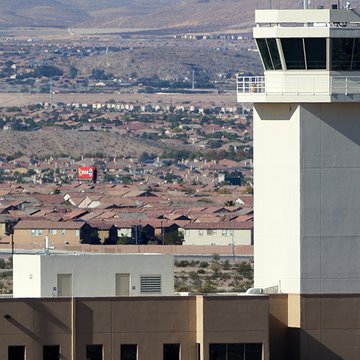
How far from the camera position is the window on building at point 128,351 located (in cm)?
3553

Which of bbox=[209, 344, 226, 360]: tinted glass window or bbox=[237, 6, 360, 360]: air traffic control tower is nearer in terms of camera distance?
bbox=[209, 344, 226, 360]: tinted glass window

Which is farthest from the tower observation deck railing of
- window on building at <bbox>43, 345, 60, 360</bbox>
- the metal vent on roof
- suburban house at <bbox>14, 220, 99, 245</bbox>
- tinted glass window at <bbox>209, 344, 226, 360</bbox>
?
suburban house at <bbox>14, 220, 99, 245</bbox>

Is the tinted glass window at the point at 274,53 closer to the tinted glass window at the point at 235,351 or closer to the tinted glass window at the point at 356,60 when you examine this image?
the tinted glass window at the point at 356,60

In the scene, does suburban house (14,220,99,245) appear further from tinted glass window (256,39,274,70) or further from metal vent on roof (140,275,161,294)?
tinted glass window (256,39,274,70)

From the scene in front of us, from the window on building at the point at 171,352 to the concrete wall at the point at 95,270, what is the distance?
1.70 metres

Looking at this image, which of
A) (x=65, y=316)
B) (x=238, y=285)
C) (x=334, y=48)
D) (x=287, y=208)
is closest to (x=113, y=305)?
(x=65, y=316)

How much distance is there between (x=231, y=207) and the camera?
188250 millimetres

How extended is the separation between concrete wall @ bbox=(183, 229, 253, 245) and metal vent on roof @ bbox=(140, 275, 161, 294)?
115m

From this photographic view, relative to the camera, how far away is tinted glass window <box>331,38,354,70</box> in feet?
121

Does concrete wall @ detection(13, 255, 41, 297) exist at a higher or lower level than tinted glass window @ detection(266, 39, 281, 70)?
lower

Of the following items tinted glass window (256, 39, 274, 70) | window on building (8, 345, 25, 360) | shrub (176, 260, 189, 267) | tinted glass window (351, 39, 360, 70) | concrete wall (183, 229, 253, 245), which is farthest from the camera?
concrete wall (183, 229, 253, 245)

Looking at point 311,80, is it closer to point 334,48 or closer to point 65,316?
point 334,48

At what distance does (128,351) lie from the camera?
3562 cm

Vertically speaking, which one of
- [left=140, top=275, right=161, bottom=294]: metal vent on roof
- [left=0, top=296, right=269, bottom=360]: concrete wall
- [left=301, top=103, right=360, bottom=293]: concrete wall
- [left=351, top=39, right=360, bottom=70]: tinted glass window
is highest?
[left=351, top=39, right=360, bottom=70]: tinted glass window
